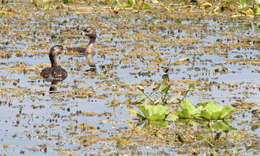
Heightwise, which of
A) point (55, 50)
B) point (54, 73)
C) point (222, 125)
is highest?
point (55, 50)

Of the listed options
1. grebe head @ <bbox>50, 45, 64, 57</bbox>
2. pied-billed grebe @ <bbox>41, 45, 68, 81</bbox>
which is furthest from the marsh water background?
grebe head @ <bbox>50, 45, 64, 57</bbox>

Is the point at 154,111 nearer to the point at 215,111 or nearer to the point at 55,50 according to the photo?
the point at 215,111

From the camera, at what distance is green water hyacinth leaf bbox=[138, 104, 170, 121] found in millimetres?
12156

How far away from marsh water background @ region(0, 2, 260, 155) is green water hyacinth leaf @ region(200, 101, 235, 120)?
0.49 meters

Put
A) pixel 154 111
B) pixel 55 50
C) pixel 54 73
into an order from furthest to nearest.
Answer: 1. pixel 55 50
2. pixel 54 73
3. pixel 154 111

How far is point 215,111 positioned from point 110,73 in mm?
6322

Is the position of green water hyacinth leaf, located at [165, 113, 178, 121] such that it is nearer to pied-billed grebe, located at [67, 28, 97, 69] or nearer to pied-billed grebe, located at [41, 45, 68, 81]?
pied-billed grebe, located at [41, 45, 68, 81]

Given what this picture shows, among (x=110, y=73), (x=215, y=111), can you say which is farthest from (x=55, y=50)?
(x=215, y=111)

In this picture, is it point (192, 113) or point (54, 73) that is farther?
point (54, 73)

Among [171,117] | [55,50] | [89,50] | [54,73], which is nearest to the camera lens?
[171,117]

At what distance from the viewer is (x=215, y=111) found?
38.7 feet

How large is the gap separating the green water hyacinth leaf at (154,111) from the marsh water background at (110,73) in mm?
448

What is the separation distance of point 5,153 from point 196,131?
3.32 meters

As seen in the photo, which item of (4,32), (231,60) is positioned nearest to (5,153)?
(231,60)
